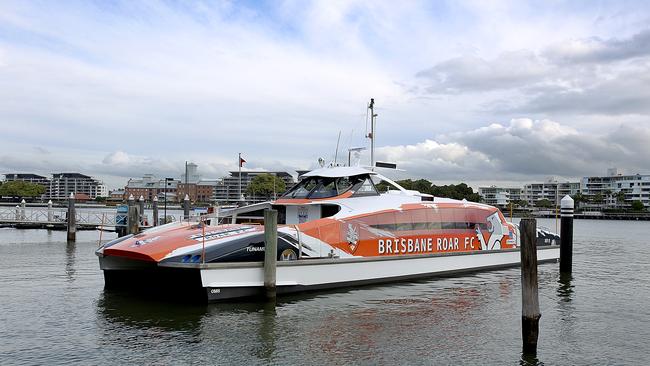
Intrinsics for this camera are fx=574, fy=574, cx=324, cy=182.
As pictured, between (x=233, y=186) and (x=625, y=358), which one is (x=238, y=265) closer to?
(x=625, y=358)

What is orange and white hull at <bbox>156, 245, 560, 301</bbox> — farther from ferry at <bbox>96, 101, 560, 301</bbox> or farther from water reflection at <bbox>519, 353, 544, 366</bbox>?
water reflection at <bbox>519, 353, 544, 366</bbox>

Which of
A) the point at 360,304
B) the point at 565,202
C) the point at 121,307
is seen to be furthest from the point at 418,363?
the point at 565,202

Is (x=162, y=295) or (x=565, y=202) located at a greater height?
(x=565, y=202)

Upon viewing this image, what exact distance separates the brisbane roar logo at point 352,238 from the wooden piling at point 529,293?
589 centimetres

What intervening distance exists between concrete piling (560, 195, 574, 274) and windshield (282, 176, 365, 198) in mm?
7329

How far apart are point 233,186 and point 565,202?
17241cm

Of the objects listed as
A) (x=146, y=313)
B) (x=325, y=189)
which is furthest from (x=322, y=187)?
(x=146, y=313)

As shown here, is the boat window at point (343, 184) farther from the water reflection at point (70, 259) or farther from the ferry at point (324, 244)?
the water reflection at point (70, 259)

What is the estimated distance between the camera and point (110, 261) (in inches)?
587

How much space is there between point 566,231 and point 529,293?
35.7ft

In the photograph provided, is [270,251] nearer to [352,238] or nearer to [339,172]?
[352,238]

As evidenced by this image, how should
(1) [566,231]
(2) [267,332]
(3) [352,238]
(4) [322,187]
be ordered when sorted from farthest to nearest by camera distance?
1. (1) [566,231]
2. (4) [322,187]
3. (3) [352,238]
4. (2) [267,332]

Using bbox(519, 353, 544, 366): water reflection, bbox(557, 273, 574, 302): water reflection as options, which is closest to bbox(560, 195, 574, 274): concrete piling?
bbox(557, 273, 574, 302): water reflection

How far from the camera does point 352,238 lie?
1538cm
